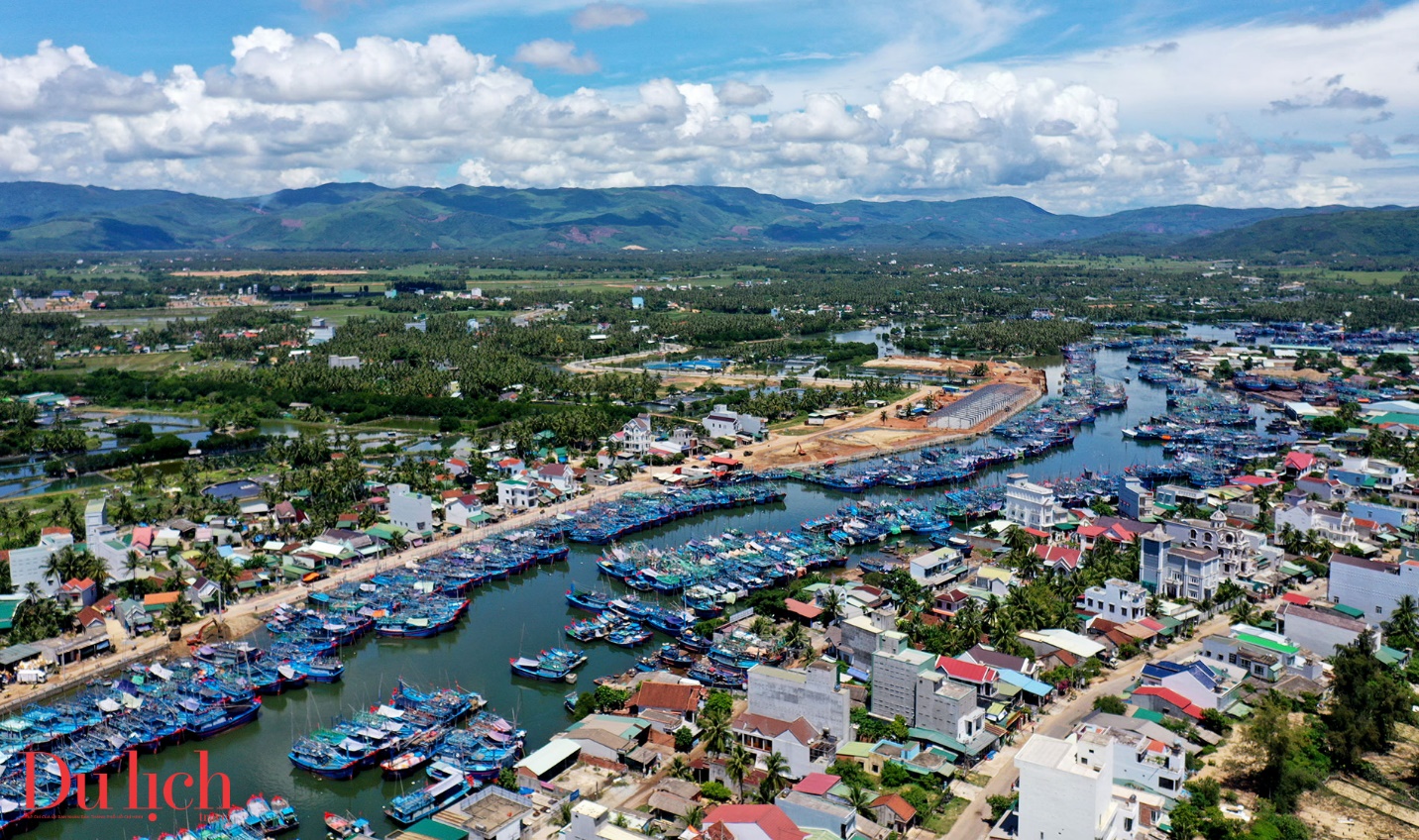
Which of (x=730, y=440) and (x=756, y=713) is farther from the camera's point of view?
(x=730, y=440)

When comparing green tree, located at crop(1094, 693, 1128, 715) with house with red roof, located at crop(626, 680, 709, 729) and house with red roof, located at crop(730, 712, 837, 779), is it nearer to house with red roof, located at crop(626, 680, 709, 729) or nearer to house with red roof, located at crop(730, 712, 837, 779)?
house with red roof, located at crop(730, 712, 837, 779)

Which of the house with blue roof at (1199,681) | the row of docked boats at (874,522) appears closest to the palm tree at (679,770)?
the house with blue roof at (1199,681)

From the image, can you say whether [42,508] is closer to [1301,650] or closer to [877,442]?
[877,442]

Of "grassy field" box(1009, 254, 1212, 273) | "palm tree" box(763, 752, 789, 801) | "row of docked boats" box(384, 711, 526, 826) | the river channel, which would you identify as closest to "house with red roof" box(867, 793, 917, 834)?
"palm tree" box(763, 752, 789, 801)

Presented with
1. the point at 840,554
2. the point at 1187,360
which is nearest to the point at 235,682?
the point at 840,554

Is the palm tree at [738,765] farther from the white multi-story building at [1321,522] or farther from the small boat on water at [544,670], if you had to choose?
the white multi-story building at [1321,522]

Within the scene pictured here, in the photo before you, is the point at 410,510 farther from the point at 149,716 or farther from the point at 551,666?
the point at 149,716
